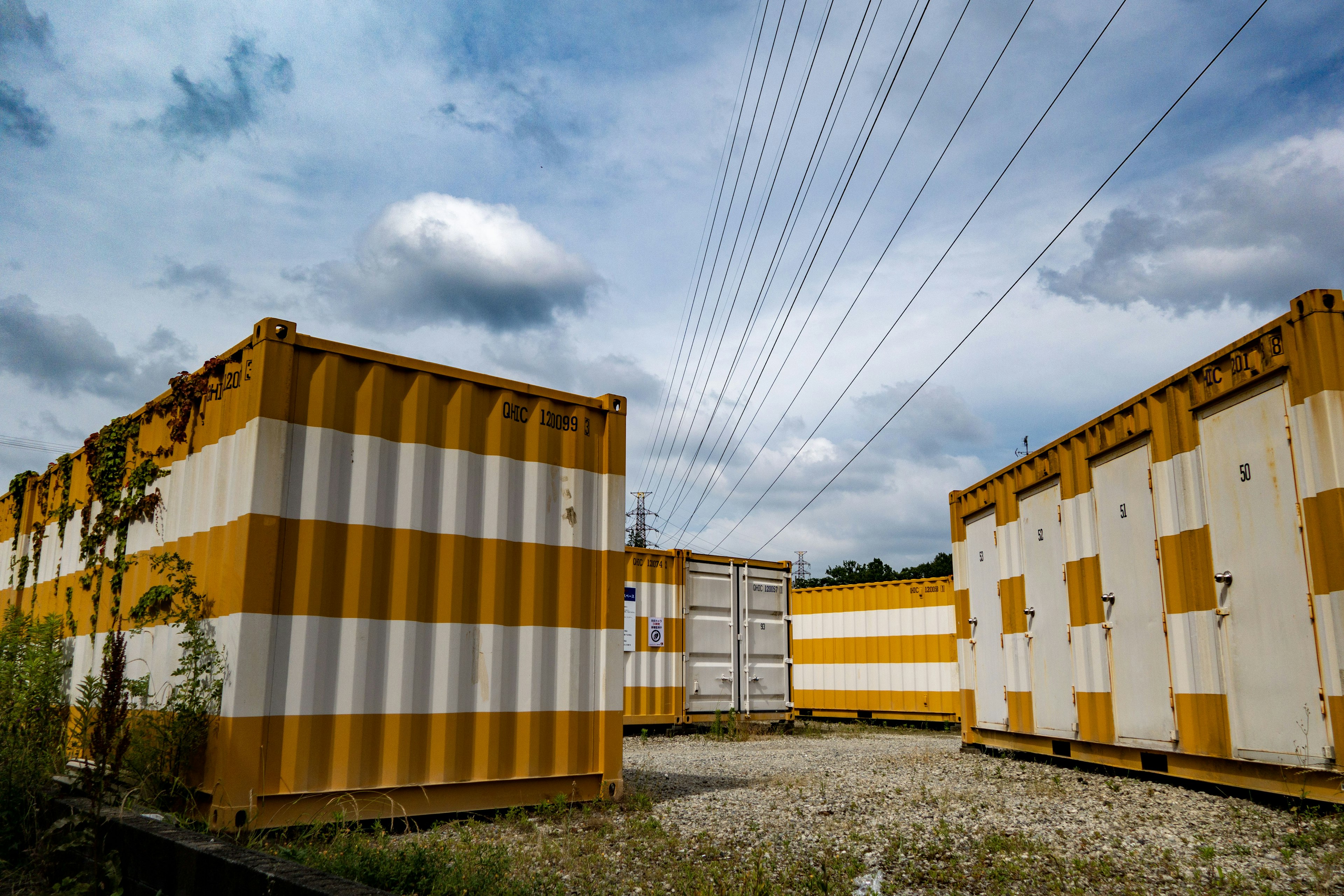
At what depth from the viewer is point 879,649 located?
744 inches

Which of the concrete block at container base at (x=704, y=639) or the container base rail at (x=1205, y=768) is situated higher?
the concrete block at container base at (x=704, y=639)

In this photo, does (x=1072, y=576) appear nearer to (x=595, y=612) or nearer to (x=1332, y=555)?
(x=1332, y=555)


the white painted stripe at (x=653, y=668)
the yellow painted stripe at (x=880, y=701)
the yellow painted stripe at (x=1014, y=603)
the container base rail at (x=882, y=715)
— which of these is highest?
the yellow painted stripe at (x=1014, y=603)

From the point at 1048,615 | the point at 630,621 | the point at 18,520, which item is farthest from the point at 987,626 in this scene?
the point at 18,520

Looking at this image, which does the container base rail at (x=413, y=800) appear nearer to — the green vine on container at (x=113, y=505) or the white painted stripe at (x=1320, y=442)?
the green vine on container at (x=113, y=505)

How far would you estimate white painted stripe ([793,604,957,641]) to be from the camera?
Answer: 17969 mm

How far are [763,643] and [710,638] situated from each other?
113 cm

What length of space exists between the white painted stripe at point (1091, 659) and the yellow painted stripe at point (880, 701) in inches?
317

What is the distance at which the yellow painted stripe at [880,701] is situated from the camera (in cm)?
1761

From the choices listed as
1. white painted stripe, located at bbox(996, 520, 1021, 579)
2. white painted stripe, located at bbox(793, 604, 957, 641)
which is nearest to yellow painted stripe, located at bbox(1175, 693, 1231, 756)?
white painted stripe, located at bbox(996, 520, 1021, 579)

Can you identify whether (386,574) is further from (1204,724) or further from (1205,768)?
(1205,768)

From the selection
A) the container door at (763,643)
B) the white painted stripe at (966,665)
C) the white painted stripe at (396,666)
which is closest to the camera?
the white painted stripe at (396,666)

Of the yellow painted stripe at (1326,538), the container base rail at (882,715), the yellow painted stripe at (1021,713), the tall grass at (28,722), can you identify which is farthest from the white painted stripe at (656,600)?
the yellow painted stripe at (1326,538)

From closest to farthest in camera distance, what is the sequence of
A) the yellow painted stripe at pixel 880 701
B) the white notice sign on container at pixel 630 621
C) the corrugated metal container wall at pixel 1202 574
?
the corrugated metal container wall at pixel 1202 574
the white notice sign on container at pixel 630 621
the yellow painted stripe at pixel 880 701
